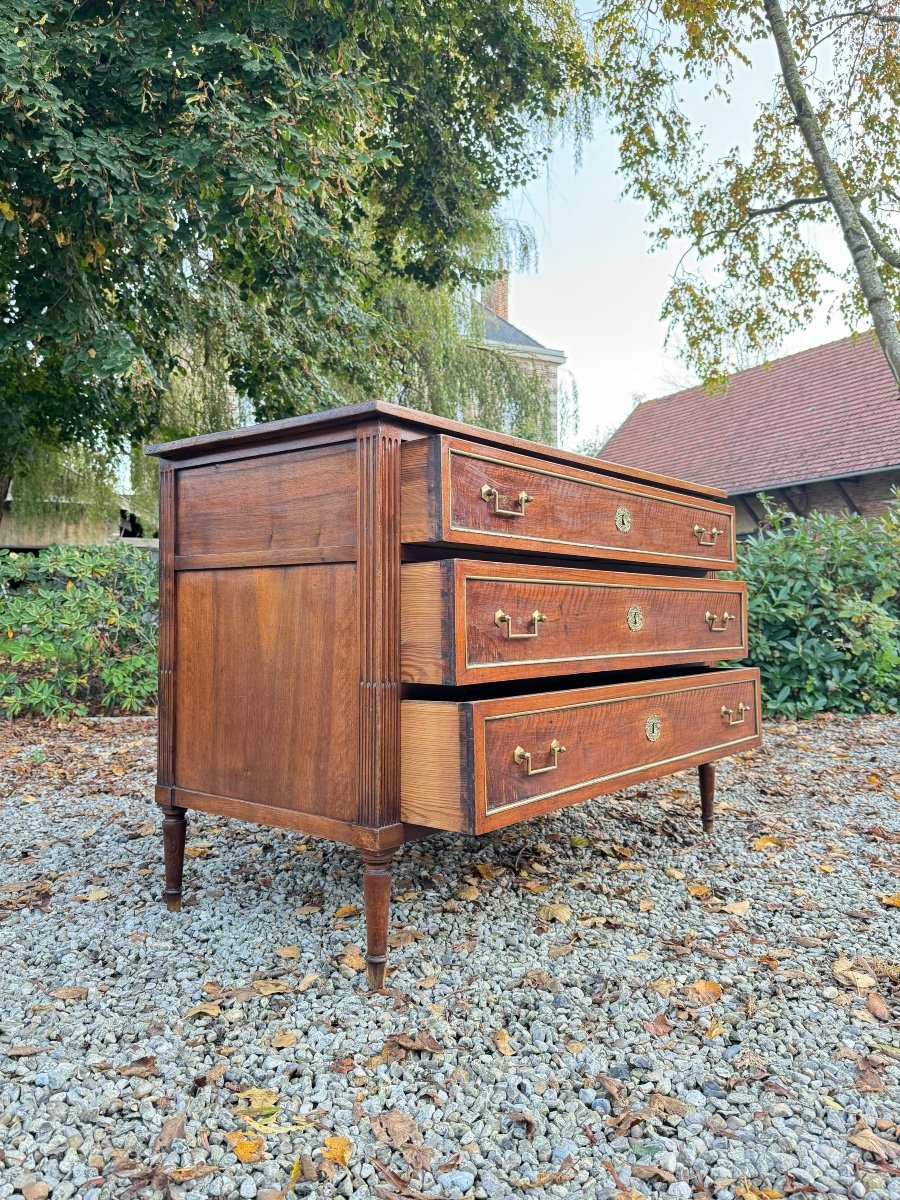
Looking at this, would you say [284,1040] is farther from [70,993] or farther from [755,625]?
[755,625]

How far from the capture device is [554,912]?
2152 mm

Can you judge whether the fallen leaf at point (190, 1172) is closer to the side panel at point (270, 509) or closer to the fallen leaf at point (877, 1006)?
the side panel at point (270, 509)

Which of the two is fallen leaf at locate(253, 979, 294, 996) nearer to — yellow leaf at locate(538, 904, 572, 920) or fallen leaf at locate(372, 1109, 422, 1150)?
fallen leaf at locate(372, 1109, 422, 1150)

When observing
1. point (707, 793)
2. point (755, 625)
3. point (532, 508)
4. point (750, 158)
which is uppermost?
point (750, 158)

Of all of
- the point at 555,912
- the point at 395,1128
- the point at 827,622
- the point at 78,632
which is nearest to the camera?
the point at 395,1128

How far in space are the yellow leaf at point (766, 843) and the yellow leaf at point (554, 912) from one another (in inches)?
36.6

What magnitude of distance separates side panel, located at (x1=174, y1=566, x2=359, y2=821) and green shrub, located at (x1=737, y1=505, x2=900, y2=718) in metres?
4.19

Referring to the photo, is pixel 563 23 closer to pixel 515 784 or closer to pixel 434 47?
pixel 434 47

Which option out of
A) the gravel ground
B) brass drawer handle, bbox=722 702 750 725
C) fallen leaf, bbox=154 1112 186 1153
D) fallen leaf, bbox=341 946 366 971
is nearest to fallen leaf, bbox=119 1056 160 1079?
the gravel ground

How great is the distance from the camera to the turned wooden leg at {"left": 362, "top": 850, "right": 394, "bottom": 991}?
5.45 feet

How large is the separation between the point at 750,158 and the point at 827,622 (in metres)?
4.60

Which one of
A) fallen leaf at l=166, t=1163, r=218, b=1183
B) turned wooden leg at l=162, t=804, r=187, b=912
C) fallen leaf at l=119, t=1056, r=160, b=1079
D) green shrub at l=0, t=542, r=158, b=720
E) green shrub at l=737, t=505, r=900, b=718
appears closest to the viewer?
fallen leaf at l=166, t=1163, r=218, b=1183

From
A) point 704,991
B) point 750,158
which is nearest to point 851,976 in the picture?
point 704,991

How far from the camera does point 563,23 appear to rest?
740cm
